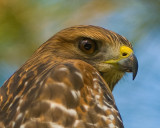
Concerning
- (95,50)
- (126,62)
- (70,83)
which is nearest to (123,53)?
(126,62)

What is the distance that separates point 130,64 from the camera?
4.15 meters

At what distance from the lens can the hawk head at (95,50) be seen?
413cm

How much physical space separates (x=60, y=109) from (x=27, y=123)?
0.76 feet

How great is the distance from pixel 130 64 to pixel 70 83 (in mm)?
1000

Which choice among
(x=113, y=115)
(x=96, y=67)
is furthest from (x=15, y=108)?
(x=96, y=67)

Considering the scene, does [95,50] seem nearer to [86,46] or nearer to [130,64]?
[86,46]

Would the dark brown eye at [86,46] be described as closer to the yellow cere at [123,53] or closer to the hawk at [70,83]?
the hawk at [70,83]

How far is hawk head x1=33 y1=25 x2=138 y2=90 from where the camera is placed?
413 centimetres

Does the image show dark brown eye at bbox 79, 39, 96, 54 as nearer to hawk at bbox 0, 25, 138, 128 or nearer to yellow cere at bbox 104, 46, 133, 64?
hawk at bbox 0, 25, 138, 128

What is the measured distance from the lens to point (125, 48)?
14.1 ft

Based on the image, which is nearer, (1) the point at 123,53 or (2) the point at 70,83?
(2) the point at 70,83

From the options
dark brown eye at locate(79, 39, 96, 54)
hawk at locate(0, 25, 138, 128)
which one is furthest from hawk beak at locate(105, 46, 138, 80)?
dark brown eye at locate(79, 39, 96, 54)

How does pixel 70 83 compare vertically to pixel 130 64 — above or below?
above

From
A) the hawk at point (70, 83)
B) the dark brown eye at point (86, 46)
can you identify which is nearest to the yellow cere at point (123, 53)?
the hawk at point (70, 83)
